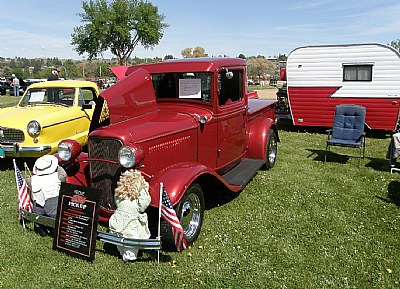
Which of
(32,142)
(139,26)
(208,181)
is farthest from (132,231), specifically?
(139,26)

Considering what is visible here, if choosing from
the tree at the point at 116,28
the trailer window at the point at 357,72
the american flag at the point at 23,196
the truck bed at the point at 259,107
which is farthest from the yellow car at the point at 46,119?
the tree at the point at 116,28

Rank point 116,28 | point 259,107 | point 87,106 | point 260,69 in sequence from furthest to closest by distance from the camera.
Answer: point 260,69
point 116,28
point 87,106
point 259,107

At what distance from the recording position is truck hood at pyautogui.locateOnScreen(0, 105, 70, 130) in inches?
288

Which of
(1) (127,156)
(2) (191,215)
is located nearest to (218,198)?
(2) (191,215)

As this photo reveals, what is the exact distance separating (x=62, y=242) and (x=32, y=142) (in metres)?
3.79

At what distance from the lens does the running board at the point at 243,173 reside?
5.57 m

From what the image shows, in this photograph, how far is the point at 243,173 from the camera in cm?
600

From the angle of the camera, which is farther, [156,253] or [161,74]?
[161,74]

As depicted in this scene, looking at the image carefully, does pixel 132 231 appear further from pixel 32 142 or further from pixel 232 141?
pixel 32 142

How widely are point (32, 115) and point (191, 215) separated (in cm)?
495

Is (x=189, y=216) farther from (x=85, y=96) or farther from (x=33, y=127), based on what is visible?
(x=85, y=96)

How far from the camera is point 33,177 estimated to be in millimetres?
4484

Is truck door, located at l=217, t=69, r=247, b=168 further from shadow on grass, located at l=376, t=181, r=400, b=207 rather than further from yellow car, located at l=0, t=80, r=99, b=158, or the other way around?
yellow car, located at l=0, t=80, r=99, b=158

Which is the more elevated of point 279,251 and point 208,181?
point 208,181
